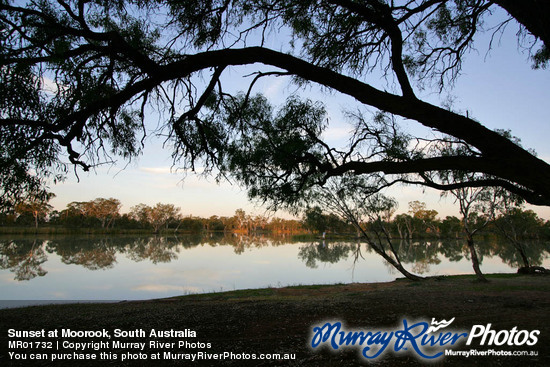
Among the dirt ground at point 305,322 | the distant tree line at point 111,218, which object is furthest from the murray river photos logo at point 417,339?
the distant tree line at point 111,218

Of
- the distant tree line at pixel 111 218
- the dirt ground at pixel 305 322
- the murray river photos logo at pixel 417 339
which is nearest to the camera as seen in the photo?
the dirt ground at pixel 305 322

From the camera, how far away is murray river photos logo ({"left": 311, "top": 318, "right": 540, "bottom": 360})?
249 cm

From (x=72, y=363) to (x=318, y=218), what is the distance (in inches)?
272

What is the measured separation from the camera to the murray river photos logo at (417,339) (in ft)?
8.16

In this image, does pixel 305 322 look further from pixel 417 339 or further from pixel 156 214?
pixel 156 214

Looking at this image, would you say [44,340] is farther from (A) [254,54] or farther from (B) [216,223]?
(B) [216,223]

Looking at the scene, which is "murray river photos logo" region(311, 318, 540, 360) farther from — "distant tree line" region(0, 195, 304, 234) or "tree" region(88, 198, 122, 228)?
"tree" region(88, 198, 122, 228)

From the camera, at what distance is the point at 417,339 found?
2719mm

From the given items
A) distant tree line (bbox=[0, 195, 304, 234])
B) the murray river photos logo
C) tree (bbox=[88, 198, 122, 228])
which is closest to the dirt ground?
the murray river photos logo

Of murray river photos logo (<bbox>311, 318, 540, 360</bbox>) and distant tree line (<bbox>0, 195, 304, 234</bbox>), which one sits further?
distant tree line (<bbox>0, 195, 304, 234</bbox>)

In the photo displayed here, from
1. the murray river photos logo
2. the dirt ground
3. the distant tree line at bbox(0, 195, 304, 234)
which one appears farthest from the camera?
the distant tree line at bbox(0, 195, 304, 234)

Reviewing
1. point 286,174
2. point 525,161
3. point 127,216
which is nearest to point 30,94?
point 286,174

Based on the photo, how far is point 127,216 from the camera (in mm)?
52781

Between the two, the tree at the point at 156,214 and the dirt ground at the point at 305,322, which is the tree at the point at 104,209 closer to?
the tree at the point at 156,214
